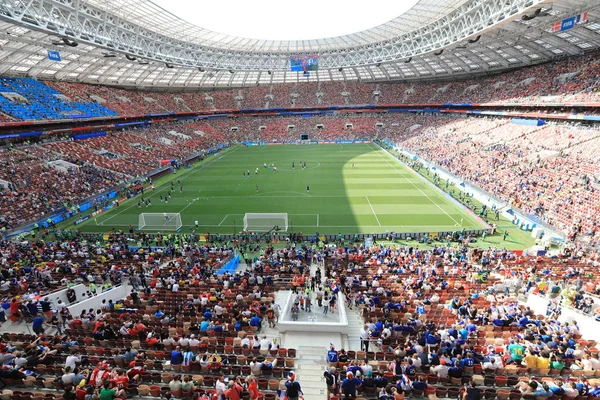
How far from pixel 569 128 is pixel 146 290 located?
47313 millimetres

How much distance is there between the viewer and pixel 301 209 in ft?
110

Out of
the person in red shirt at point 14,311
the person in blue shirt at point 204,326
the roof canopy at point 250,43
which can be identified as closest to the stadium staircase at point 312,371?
the person in blue shirt at point 204,326

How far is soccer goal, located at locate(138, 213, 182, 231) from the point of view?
2945cm

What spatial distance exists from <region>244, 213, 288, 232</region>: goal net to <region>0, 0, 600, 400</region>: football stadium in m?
0.19

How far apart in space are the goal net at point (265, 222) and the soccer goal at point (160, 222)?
20.1ft

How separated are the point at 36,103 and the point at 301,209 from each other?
4259cm

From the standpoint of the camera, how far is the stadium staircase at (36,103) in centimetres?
4472

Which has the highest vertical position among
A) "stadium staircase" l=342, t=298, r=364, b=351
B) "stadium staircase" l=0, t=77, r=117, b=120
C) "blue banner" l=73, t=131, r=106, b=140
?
"stadium staircase" l=0, t=77, r=117, b=120

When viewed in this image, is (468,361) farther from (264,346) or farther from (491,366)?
(264,346)

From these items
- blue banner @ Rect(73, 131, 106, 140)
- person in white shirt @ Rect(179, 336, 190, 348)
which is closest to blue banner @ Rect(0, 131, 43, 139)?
blue banner @ Rect(73, 131, 106, 140)

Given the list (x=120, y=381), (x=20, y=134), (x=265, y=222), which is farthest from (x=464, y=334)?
(x=20, y=134)

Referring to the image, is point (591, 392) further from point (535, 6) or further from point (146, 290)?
point (535, 6)

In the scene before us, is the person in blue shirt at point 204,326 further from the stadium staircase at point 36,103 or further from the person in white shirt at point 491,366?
the stadium staircase at point 36,103

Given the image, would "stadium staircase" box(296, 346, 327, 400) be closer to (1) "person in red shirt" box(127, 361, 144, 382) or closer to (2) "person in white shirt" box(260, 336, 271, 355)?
(2) "person in white shirt" box(260, 336, 271, 355)
